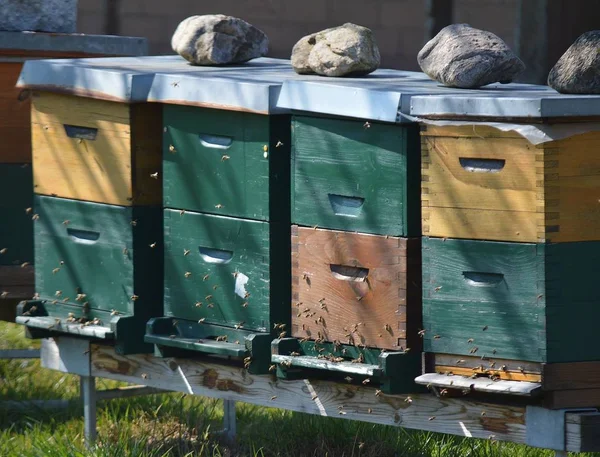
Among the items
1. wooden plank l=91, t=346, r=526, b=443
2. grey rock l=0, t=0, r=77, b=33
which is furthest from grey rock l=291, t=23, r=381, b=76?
grey rock l=0, t=0, r=77, b=33

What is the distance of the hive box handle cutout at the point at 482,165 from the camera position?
13.2 feet

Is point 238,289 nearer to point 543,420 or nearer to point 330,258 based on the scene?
point 330,258

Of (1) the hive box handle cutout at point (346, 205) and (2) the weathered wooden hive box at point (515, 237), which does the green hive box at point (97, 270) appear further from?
(2) the weathered wooden hive box at point (515, 237)

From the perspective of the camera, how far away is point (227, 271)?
15.4ft

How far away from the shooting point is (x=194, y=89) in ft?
15.4

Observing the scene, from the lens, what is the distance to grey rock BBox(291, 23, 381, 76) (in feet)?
15.9

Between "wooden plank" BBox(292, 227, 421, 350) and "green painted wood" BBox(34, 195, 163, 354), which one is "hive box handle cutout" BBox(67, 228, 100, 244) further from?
"wooden plank" BBox(292, 227, 421, 350)

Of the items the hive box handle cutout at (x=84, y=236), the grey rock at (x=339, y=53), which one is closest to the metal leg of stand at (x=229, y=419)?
the hive box handle cutout at (x=84, y=236)

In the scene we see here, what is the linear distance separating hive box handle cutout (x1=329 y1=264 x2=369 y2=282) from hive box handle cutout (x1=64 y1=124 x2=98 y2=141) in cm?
122

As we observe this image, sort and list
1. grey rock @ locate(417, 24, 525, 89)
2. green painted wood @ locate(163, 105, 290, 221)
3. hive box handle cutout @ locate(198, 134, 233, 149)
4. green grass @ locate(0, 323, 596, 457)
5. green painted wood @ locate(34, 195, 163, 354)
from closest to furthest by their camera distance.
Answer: grey rock @ locate(417, 24, 525, 89) < green painted wood @ locate(163, 105, 290, 221) < hive box handle cutout @ locate(198, 134, 233, 149) < green painted wood @ locate(34, 195, 163, 354) < green grass @ locate(0, 323, 596, 457)

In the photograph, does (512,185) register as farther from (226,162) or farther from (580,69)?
(226,162)

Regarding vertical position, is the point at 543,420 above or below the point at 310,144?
below

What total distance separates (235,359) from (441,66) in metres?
1.41

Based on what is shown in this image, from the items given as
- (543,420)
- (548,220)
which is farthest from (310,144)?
(543,420)
